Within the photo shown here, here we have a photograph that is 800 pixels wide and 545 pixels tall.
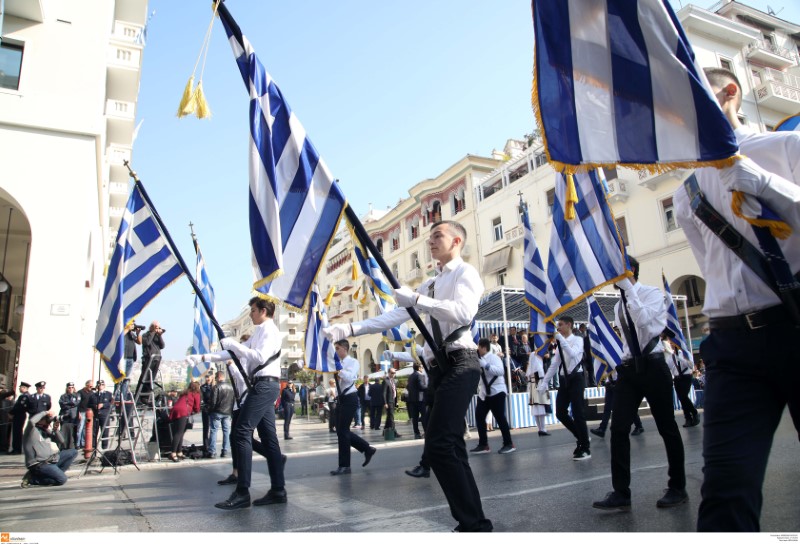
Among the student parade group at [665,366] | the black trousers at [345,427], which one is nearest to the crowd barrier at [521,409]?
the black trousers at [345,427]

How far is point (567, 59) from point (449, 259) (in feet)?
5.38

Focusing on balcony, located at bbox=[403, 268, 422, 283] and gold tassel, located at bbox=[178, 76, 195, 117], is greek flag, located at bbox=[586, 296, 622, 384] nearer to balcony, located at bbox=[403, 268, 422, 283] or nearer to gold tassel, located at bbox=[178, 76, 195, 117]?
gold tassel, located at bbox=[178, 76, 195, 117]

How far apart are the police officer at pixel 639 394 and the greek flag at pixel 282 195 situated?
9.06ft

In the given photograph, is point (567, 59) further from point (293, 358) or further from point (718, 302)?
point (293, 358)

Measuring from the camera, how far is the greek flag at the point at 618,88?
8.13 feet

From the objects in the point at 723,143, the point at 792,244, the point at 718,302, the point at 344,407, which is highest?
the point at 723,143

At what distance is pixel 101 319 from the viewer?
8.68 meters

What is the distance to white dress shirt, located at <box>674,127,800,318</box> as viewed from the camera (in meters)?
2.13

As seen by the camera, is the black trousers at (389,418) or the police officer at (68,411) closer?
the police officer at (68,411)

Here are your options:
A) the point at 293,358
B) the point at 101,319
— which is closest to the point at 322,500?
the point at 101,319

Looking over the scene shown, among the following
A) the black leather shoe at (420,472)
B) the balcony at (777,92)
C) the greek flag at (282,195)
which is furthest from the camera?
the balcony at (777,92)

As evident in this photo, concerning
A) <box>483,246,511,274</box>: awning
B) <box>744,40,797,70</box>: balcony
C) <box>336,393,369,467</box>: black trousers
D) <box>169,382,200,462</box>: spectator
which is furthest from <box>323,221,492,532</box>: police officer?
<box>744,40,797,70</box>: balcony

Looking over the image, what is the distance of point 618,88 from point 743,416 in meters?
1.61

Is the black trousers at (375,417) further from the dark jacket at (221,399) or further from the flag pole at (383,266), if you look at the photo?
the flag pole at (383,266)
